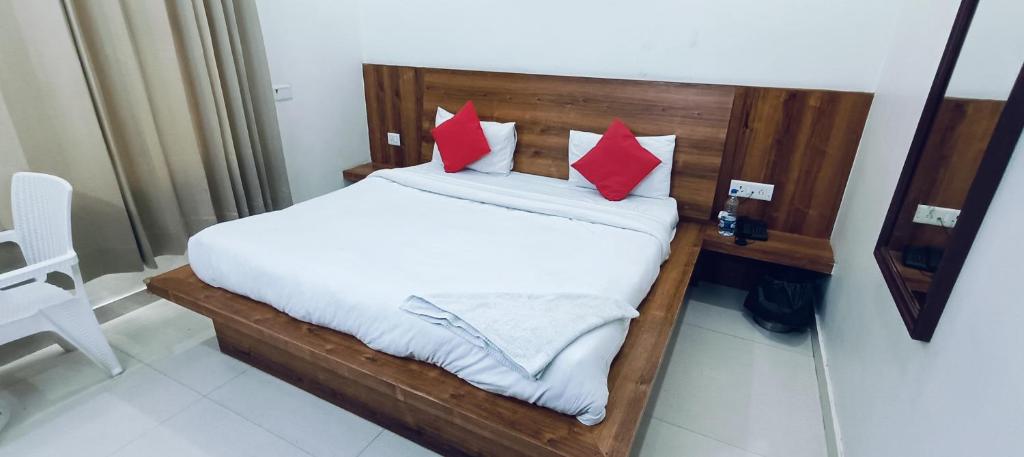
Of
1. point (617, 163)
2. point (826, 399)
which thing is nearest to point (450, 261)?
point (617, 163)

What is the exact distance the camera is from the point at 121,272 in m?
2.41

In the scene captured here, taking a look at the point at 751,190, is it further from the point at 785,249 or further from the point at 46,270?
the point at 46,270

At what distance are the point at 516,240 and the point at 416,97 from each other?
189 centimetres

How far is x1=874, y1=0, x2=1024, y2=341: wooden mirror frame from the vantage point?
0.94 metres

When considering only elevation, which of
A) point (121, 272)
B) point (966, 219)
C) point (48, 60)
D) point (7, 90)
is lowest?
point (121, 272)

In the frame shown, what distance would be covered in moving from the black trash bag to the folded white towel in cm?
130

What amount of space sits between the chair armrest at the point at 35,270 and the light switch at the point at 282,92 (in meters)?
1.63

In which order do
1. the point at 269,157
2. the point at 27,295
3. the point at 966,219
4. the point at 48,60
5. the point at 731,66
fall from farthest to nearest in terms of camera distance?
the point at 269,157
the point at 731,66
the point at 48,60
the point at 27,295
the point at 966,219

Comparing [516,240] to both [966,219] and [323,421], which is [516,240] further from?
[966,219]

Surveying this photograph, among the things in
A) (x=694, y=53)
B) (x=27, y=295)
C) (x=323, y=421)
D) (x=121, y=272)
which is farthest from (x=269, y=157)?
(x=694, y=53)

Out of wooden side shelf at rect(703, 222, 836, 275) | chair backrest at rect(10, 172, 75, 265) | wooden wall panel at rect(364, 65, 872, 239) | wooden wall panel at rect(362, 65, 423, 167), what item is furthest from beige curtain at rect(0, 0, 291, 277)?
wooden side shelf at rect(703, 222, 836, 275)

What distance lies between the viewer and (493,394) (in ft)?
4.77

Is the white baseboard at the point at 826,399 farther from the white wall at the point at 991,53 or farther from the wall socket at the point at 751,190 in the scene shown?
the white wall at the point at 991,53

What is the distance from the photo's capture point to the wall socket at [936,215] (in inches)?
44.8
